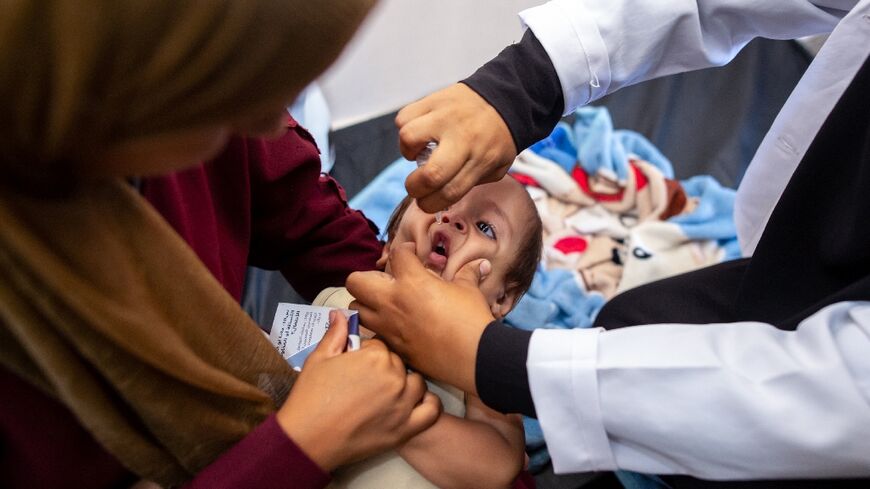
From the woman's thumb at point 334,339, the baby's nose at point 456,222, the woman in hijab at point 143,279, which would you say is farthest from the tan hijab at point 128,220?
the baby's nose at point 456,222

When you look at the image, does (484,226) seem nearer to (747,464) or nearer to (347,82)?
(747,464)

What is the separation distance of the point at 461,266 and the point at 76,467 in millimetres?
584

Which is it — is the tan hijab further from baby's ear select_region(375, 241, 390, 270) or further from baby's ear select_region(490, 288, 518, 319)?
baby's ear select_region(490, 288, 518, 319)

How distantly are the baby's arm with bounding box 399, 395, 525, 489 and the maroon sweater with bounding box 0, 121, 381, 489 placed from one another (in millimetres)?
171

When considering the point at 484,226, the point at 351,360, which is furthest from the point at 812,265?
the point at 351,360

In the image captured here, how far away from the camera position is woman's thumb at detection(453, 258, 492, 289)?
0.98 meters

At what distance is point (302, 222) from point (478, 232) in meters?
0.27

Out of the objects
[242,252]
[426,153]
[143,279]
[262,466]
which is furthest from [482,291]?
[143,279]

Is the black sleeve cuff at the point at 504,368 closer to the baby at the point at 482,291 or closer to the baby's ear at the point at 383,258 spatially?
the baby at the point at 482,291

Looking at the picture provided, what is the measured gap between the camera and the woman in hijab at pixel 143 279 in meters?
0.44

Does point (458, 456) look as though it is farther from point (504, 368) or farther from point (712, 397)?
point (712, 397)

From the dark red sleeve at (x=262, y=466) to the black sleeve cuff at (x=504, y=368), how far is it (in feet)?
0.71

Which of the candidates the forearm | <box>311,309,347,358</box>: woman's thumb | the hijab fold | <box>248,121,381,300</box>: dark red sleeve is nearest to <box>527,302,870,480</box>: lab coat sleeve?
the forearm

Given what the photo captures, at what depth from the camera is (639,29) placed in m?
1.08
